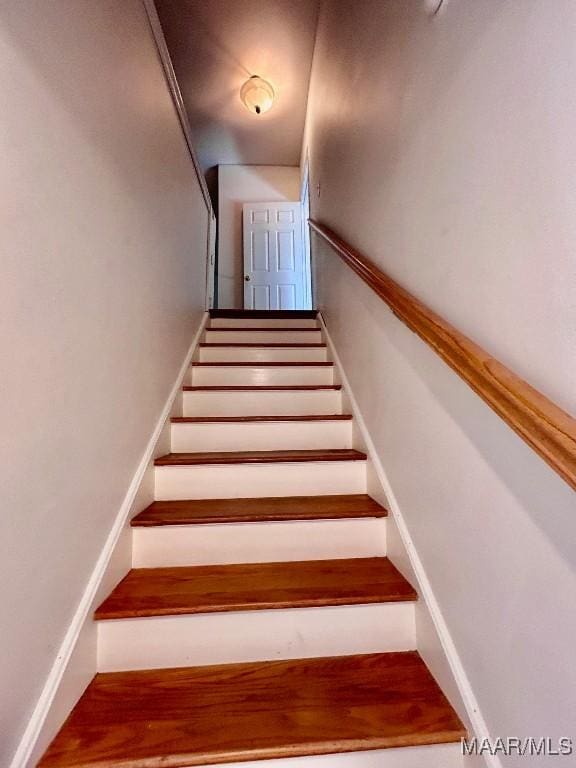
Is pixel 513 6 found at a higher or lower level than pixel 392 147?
lower

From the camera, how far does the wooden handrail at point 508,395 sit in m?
0.55

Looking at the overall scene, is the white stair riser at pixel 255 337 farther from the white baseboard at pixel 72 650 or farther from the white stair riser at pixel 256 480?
the white baseboard at pixel 72 650

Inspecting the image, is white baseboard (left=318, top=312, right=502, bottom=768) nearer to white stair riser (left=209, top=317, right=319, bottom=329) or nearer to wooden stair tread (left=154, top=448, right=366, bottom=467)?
wooden stair tread (left=154, top=448, right=366, bottom=467)

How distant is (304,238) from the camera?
5.26 metres

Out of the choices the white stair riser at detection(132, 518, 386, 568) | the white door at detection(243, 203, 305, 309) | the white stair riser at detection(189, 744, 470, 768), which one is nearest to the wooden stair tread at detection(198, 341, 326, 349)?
the white stair riser at detection(132, 518, 386, 568)

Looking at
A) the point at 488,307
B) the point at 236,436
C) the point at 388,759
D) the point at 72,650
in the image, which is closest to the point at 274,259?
the point at 236,436

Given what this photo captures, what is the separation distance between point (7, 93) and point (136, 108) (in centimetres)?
90

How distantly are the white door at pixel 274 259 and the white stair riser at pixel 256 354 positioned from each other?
2585 mm

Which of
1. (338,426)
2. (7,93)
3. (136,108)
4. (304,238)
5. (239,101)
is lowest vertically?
(338,426)

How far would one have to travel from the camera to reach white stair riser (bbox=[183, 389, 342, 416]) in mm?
2146

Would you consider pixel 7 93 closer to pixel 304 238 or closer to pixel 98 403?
pixel 98 403

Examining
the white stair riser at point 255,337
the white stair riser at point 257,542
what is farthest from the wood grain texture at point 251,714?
the white stair riser at point 255,337

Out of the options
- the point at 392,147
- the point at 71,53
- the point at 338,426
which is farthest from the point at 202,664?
the point at 392,147

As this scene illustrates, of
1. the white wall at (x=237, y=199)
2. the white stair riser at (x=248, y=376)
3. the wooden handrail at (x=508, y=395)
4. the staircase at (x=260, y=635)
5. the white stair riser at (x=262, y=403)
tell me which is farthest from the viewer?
the white wall at (x=237, y=199)
